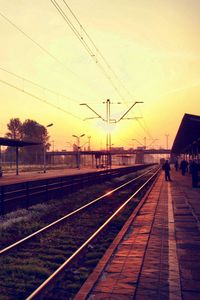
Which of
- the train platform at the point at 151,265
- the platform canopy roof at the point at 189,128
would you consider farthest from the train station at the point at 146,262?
the platform canopy roof at the point at 189,128

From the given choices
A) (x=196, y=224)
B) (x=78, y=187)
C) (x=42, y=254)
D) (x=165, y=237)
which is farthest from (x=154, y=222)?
(x=78, y=187)

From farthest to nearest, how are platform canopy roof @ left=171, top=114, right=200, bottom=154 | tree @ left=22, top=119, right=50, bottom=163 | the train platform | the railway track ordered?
tree @ left=22, top=119, right=50, bottom=163 < platform canopy roof @ left=171, top=114, right=200, bottom=154 < the railway track < the train platform

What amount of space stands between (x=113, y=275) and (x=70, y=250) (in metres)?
2.39

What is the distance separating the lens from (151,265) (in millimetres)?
6719

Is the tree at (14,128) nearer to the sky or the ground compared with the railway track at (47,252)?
nearer to the sky

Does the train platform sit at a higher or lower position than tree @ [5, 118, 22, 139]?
lower

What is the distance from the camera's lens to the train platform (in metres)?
5.38

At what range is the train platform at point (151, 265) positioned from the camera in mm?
5379

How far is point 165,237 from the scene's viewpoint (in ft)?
29.9

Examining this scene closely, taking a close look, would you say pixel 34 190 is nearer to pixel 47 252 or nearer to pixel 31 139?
pixel 47 252

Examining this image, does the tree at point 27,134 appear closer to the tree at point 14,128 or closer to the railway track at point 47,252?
the tree at point 14,128

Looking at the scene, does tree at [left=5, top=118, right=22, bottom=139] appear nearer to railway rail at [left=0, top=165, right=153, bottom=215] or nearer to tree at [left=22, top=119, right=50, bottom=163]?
tree at [left=22, top=119, right=50, bottom=163]

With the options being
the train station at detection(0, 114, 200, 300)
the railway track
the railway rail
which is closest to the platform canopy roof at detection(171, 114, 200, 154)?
the train station at detection(0, 114, 200, 300)

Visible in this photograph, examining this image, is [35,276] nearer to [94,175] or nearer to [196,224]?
[196,224]
